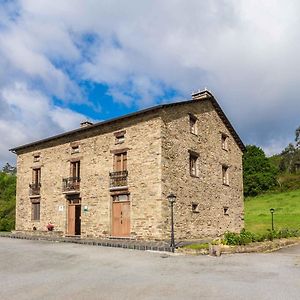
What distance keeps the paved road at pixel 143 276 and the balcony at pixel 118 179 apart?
6946mm

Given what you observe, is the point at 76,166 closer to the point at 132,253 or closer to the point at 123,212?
the point at 123,212

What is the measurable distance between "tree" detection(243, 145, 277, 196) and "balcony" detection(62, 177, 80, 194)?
131 feet

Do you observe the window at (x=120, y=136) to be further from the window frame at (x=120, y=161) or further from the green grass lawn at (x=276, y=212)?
the green grass lawn at (x=276, y=212)

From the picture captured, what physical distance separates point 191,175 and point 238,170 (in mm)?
7605

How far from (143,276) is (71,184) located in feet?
53.5

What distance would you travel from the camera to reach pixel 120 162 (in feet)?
79.0

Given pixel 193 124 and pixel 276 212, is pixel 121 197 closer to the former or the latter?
pixel 193 124

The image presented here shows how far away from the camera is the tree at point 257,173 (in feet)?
206

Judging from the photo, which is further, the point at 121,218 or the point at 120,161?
the point at 120,161

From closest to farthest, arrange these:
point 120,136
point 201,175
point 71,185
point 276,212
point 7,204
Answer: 1. point 120,136
2. point 201,175
3. point 71,185
4. point 276,212
5. point 7,204

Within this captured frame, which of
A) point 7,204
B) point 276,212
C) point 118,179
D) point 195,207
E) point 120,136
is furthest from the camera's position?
point 7,204

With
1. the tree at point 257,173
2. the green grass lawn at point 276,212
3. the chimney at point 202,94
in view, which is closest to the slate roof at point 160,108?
the chimney at point 202,94

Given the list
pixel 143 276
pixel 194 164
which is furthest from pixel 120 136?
pixel 143 276

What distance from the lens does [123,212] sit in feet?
76.5
